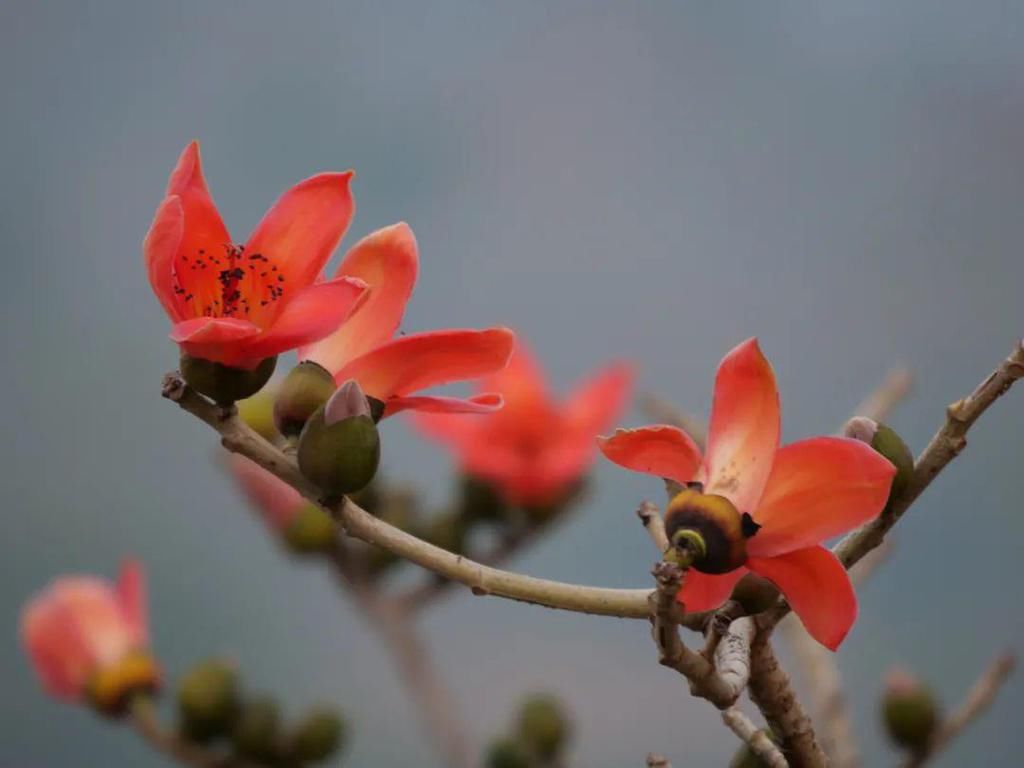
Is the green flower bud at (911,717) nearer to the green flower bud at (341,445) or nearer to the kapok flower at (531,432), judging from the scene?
the kapok flower at (531,432)

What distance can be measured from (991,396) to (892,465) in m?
0.04

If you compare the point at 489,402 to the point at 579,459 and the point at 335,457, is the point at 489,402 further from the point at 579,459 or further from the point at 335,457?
the point at 579,459

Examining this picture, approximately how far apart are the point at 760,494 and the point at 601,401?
79 cm

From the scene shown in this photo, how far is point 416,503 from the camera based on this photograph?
117cm

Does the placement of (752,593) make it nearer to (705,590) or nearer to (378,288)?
(705,590)

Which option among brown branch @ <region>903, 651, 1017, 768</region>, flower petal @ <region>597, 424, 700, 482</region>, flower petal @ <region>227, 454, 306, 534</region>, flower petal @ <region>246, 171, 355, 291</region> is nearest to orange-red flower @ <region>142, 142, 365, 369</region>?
flower petal @ <region>246, 171, 355, 291</region>

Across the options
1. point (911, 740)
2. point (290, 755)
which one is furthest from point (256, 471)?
point (911, 740)

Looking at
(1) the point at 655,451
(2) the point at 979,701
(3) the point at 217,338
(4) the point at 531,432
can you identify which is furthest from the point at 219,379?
(4) the point at 531,432

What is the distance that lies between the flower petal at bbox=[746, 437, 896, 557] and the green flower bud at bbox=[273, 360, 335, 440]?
5.7 inches

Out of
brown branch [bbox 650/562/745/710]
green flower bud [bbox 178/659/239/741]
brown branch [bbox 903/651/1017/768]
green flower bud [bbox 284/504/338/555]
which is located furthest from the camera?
green flower bud [bbox 284/504/338/555]

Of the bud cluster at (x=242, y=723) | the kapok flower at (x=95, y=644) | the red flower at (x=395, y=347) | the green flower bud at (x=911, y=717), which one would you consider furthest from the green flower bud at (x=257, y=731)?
the red flower at (x=395, y=347)

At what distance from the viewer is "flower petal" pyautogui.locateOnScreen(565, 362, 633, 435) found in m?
1.17

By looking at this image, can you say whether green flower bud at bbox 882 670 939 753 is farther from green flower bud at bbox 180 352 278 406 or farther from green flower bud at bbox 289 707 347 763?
green flower bud at bbox 180 352 278 406

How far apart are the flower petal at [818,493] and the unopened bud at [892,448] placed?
0.06 ft
